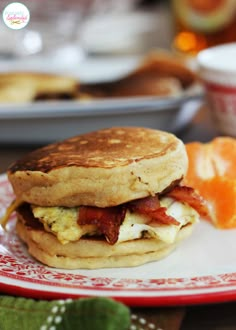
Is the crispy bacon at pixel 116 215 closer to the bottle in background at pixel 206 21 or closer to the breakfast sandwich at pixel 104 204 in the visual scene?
the breakfast sandwich at pixel 104 204

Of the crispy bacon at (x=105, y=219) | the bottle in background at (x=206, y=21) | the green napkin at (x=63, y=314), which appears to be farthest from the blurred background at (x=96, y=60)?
the green napkin at (x=63, y=314)

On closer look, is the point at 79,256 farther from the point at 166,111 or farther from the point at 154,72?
the point at 154,72

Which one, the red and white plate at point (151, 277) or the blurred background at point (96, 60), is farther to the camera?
the blurred background at point (96, 60)

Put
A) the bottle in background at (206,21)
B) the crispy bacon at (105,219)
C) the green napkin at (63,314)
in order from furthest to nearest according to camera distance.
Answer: the bottle in background at (206,21), the crispy bacon at (105,219), the green napkin at (63,314)

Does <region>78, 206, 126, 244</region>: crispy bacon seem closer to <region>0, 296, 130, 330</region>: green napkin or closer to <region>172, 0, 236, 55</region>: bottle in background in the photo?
<region>0, 296, 130, 330</region>: green napkin

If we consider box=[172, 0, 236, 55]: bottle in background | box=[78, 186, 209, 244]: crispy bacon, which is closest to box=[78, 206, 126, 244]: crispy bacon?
box=[78, 186, 209, 244]: crispy bacon

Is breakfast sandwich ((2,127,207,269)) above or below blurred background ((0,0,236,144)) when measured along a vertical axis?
above

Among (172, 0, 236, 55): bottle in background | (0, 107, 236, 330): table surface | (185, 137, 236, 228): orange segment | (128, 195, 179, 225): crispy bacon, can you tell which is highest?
(128, 195, 179, 225): crispy bacon
